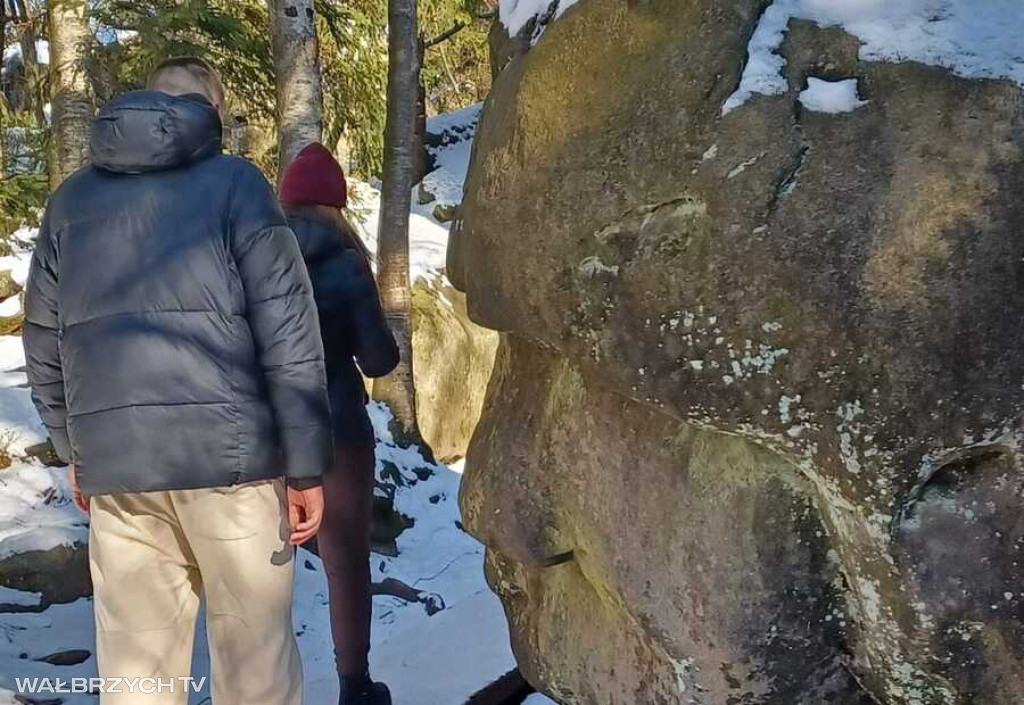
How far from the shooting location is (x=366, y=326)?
111 inches

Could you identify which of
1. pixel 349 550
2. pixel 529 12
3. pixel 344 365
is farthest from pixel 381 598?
pixel 529 12

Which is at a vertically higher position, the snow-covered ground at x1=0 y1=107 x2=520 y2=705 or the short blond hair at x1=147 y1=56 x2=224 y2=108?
the short blond hair at x1=147 y1=56 x2=224 y2=108

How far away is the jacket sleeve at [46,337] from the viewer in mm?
2244

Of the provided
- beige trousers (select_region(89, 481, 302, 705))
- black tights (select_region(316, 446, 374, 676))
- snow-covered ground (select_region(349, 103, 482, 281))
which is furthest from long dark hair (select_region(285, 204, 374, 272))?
snow-covered ground (select_region(349, 103, 482, 281))

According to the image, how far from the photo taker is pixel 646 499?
206cm

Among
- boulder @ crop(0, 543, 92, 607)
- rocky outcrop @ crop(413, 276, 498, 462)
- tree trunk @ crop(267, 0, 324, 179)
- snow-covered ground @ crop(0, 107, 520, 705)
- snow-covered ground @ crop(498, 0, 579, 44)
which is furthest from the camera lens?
rocky outcrop @ crop(413, 276, 498, 462)

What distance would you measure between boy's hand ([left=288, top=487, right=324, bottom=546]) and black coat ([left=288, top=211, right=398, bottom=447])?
1.72 feet

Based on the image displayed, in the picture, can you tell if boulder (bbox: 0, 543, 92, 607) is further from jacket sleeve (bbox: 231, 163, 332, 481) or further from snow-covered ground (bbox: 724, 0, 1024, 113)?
snow-covered ground (bbox: 724, 0, 1024, 113)

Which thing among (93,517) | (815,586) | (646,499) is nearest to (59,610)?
(93,517)

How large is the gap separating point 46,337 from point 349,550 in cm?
104

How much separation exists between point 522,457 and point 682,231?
2.55 feet

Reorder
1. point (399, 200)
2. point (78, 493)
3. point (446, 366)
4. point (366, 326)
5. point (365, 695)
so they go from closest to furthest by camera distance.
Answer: point (78, 493)
point (366, 326)
point (365, 695)
point (399, 200)
point (446, 366)

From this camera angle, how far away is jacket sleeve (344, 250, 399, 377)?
2816mm

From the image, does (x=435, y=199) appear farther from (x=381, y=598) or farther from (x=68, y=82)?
(x=381, y=598)
